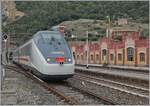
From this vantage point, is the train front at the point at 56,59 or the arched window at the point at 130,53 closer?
the train front at the point at 56,59

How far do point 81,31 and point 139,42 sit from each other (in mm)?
50070

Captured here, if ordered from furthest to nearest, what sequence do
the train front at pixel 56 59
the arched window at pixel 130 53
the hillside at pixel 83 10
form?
the hillside at pixel 83 10, the arched window at pixel 130 53, the train front at pixel 56 59

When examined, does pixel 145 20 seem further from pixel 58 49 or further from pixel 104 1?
pixel 58 49

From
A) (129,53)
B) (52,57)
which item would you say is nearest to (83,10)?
(129,53)

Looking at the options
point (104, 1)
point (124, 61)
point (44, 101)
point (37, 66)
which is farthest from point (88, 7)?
point (44, 101)

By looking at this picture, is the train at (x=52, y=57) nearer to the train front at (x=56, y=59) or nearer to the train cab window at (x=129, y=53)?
the train front at (x=56, y=59)

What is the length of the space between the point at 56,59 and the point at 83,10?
97320mm

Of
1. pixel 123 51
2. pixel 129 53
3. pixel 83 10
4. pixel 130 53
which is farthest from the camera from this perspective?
pixel 83 10

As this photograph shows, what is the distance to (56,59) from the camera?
20.3m

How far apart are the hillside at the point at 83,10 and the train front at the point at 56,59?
171ft

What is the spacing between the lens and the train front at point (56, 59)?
65.9 feet

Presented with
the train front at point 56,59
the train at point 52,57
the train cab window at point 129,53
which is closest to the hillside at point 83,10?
the train cab window at point 129,53

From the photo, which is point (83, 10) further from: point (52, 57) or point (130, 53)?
point (52, 57)

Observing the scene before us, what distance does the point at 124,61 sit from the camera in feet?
187
